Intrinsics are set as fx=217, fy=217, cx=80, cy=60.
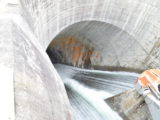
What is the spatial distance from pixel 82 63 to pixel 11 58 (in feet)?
16.6

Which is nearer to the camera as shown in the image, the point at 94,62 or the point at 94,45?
the point at 94,45

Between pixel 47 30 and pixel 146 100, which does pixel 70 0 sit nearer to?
pixel 47 30

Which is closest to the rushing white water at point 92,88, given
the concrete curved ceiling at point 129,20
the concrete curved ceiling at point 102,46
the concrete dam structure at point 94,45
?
the concrete dam structure at point 94,45

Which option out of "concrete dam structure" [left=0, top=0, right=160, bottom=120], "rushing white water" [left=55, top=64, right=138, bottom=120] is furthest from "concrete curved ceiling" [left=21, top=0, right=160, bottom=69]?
"rushing white water" [left=55, top=64, right=138, bottom=120]

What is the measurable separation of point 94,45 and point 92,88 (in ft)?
4.29

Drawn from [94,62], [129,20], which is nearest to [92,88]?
[94,62]

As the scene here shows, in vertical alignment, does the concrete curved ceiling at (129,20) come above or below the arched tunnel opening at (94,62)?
above

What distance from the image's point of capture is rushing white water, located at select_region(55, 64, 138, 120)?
443cm

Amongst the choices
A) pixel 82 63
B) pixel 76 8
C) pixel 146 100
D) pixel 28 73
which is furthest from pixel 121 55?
pixel 28 73

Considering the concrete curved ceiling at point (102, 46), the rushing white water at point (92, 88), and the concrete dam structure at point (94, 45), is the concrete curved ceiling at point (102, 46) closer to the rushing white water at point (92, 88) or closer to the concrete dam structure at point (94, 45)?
the concrete dam structure at point (94, 45)

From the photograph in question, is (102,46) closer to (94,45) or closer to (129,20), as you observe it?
(94,45)

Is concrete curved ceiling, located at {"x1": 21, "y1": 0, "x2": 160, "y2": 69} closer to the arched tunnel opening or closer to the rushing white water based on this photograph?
the arched tunnel opening

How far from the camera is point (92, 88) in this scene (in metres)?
5.53

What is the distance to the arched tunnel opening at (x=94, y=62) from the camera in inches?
199
